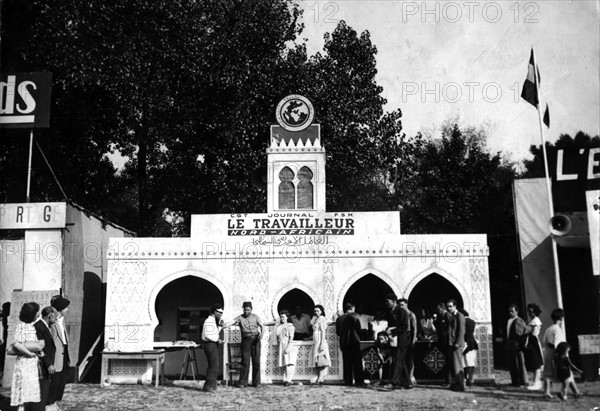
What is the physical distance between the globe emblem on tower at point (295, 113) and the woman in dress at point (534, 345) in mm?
6056

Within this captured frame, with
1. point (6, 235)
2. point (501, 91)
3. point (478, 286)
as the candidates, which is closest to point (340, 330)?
point (478, 286)

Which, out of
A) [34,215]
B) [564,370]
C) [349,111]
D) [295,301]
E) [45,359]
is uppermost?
[349,111]

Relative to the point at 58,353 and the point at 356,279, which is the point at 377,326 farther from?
the point at 58,353

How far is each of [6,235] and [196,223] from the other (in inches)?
174

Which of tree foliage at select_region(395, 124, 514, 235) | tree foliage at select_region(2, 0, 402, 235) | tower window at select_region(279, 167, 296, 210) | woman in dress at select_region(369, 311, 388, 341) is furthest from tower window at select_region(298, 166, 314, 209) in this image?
tree foliage at select_region(395, 124, 514, 235)

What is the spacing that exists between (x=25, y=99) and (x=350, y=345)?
855cm

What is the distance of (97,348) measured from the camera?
46.8ft

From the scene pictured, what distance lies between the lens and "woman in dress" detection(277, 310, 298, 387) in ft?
41.6

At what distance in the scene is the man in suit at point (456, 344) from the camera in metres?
11.7

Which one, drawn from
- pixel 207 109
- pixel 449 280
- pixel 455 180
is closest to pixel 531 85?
pixel 449 280

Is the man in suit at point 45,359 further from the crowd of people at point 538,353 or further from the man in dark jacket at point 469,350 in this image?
the crowd of people at point 538,353

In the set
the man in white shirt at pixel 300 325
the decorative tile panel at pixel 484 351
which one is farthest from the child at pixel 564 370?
the man in white shirt at pixel 300 325

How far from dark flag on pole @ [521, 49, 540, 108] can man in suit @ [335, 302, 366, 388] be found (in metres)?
5.59

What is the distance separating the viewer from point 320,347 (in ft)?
41.3
